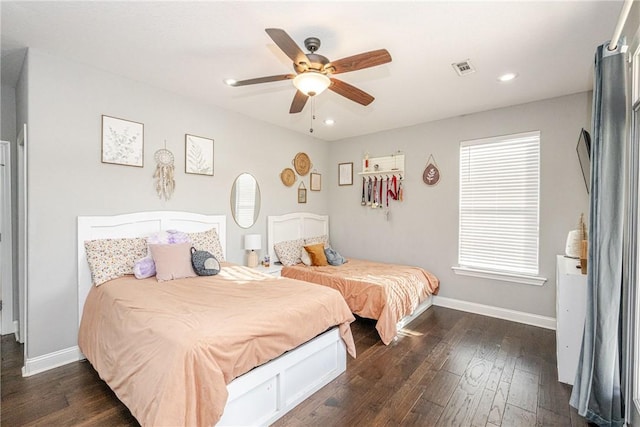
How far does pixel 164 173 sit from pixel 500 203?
3.97 meters

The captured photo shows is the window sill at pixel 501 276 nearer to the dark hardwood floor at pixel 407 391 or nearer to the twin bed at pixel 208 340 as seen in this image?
the dark hardwood floor at pixel 407 391

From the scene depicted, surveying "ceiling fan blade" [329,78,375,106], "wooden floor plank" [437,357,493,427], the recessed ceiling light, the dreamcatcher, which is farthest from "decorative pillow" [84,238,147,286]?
the recessed ceiling light

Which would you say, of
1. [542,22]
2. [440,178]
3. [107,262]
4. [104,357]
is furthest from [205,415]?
[440,178]

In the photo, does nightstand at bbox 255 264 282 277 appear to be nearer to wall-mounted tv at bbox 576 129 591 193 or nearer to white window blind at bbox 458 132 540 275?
white window blind at bbox 458 132 540 275

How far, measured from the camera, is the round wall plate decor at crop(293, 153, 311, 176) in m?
4.82

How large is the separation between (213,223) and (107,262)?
1.21 meters

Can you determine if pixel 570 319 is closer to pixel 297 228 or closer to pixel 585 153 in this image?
pixel 585 153

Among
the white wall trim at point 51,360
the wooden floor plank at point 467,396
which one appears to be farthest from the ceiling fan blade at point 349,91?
the white wall trim at point 51,360

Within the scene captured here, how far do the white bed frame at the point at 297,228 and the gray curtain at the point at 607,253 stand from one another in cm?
191

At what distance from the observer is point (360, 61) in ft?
6.25

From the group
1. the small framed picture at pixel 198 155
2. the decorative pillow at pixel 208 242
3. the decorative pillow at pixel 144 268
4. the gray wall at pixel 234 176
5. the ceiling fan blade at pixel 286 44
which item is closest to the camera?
the ceiling fan blade at pixel 286 44

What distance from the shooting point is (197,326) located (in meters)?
1.68

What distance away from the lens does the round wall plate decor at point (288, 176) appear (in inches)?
181

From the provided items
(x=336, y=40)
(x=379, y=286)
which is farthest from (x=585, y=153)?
(x=336, y=40)
